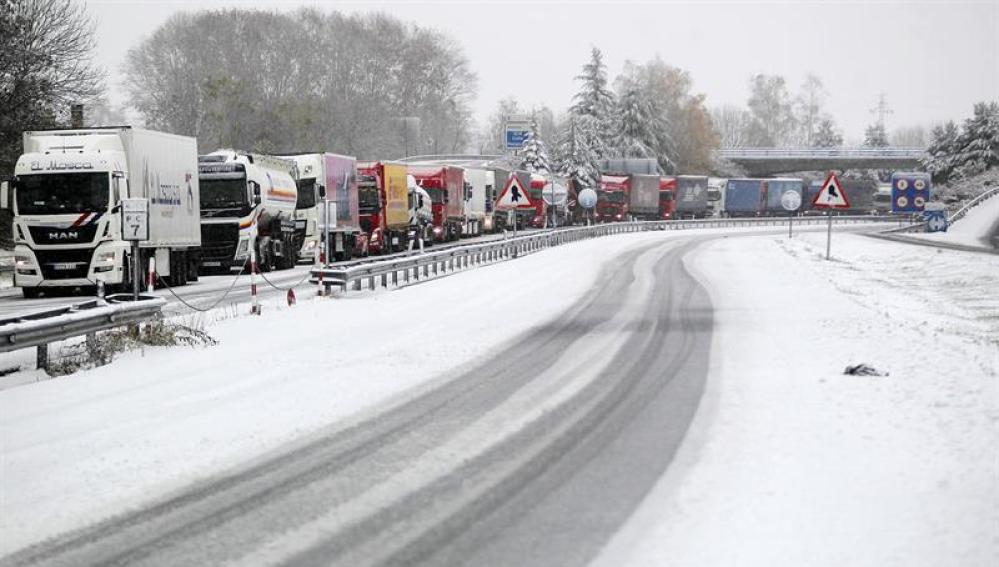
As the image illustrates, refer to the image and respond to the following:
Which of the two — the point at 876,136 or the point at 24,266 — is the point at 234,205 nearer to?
the point at 24,266

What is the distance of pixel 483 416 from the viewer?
9.56 metres

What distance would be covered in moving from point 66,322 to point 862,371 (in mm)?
8713

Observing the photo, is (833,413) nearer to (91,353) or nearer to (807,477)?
(807,477)

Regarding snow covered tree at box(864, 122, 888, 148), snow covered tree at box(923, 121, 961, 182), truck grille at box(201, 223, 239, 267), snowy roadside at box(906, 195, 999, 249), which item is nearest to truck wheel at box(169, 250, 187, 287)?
truck grille at box(201, 223, 239, 267)

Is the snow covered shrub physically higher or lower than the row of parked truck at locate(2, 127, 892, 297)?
lower

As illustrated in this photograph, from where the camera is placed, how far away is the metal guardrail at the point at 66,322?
11633 mm

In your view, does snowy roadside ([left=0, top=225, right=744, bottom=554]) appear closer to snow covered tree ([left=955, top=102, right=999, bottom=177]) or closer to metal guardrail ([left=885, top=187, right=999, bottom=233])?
metal guardrail ([left=885, top=187, right=999, bottom=233])

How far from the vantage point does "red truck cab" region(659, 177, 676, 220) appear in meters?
91.6

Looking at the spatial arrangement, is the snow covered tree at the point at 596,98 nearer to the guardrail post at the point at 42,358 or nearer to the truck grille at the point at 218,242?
the truck grille at the point at 218,242

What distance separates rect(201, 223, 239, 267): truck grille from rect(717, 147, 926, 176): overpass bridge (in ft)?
384

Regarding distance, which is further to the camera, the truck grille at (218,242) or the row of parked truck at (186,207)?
the truck grille at (218,242)

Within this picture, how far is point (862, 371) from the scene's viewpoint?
11641 mm

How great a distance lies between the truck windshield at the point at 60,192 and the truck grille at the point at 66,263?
2.78 feet

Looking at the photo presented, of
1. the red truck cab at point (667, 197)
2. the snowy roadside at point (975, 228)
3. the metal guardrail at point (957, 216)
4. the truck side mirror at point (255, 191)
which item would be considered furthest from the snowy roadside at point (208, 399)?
the red truck cab at point (667, 197)
